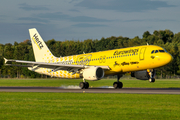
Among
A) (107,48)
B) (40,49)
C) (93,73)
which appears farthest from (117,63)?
A: (107,48)

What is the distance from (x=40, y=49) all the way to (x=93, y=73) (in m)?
16.6

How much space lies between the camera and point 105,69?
40844 mm

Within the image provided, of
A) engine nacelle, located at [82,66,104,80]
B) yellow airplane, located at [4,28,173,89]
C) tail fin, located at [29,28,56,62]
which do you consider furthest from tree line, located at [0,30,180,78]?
engine nacelle, located at [82,66,104,80]

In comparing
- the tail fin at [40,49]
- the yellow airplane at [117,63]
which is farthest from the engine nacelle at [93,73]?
the tail fin at [40,49]

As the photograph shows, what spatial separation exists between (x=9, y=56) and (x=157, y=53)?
393 ft

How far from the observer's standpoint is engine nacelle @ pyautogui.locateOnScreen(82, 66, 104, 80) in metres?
38.8

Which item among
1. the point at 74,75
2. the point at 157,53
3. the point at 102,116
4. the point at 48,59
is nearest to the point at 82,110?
the point at 102,116

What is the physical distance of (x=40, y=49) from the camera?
52.0m

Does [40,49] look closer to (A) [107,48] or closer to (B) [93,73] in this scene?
(B) [93,73]

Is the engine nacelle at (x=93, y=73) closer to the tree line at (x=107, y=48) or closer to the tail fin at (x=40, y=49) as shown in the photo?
the tail fin at (x=40, y=49)

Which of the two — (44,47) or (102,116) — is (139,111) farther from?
(44,47)

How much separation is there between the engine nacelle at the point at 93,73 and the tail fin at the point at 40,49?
1306 centimetres

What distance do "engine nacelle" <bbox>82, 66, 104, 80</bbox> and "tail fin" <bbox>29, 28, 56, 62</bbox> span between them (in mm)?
13064

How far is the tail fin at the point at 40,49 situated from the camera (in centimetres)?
5166
